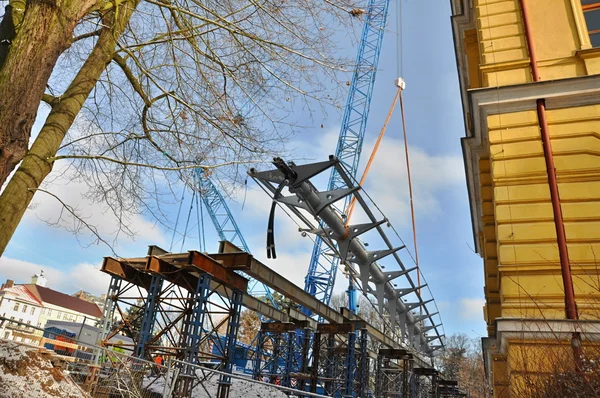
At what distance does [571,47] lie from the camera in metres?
9.28

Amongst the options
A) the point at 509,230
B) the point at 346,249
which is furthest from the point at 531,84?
the point at 346,249

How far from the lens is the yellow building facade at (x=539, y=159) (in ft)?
24.6

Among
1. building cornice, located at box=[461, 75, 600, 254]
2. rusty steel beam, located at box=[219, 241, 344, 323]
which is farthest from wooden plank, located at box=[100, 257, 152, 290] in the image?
building cornice, located at box=[461, 75, 600, 254]

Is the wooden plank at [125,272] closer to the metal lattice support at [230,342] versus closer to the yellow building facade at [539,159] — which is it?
the metal lattice support at [230,342]

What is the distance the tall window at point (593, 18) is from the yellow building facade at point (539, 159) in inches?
0.7

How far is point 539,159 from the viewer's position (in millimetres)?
8750

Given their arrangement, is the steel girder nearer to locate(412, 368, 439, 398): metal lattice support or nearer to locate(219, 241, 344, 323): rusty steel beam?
locate(219, 241, 344, 323): rusty steel beam

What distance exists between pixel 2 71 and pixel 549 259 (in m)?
8.41

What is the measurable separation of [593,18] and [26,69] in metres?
10.8

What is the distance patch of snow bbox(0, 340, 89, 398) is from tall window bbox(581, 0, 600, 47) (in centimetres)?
1184

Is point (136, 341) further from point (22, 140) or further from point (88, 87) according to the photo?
point (22, 140)

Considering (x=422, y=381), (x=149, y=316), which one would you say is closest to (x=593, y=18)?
(x=149, y=316)

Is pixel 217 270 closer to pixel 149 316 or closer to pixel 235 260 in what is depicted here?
pixel 235 260

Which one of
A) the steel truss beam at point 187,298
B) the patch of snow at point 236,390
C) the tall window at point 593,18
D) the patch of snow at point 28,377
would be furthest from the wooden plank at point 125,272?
the tall window at point 593,18
